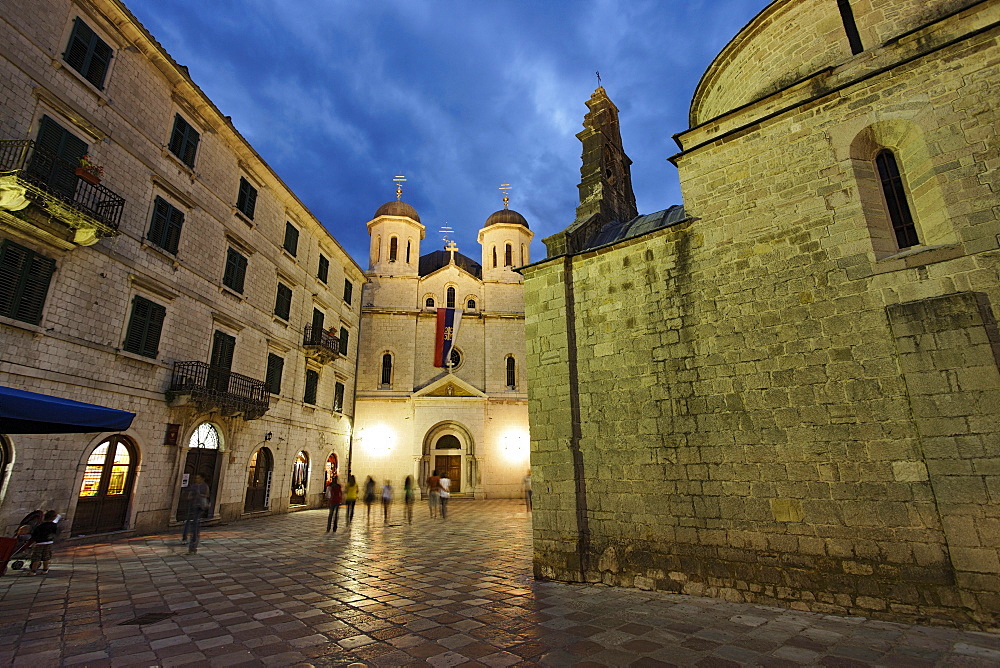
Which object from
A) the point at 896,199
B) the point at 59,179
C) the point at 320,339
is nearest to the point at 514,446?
the point at 320,339

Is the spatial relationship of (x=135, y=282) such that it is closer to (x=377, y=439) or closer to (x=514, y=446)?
(x=377, y=439)

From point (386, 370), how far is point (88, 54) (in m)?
17.7

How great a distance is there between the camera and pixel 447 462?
25.3 metres

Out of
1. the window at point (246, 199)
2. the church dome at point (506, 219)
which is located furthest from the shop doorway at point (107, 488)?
the church dome at point (506, 219)

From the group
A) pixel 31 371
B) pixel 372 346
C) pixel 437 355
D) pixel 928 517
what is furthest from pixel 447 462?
pixel 928 517

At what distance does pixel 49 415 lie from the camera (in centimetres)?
500

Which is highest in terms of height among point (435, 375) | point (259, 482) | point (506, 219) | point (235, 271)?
point (506, 219)

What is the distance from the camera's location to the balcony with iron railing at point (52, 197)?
8719 millimetres

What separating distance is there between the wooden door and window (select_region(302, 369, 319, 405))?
25.8 ft

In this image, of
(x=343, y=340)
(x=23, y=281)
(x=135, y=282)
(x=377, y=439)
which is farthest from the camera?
(x=377, y=439)

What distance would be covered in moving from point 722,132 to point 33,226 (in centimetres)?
1307

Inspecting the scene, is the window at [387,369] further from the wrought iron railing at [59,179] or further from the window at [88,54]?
the window at [88,54]

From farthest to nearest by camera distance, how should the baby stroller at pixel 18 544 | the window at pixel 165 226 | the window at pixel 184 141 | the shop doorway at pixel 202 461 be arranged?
the window at pixel 184 141 → the shop doorway at pixel 202 461 → the window at pixel 165 226 → the baby stroller at pixel 18 544

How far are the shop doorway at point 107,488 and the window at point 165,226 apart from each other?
526 centimetres
